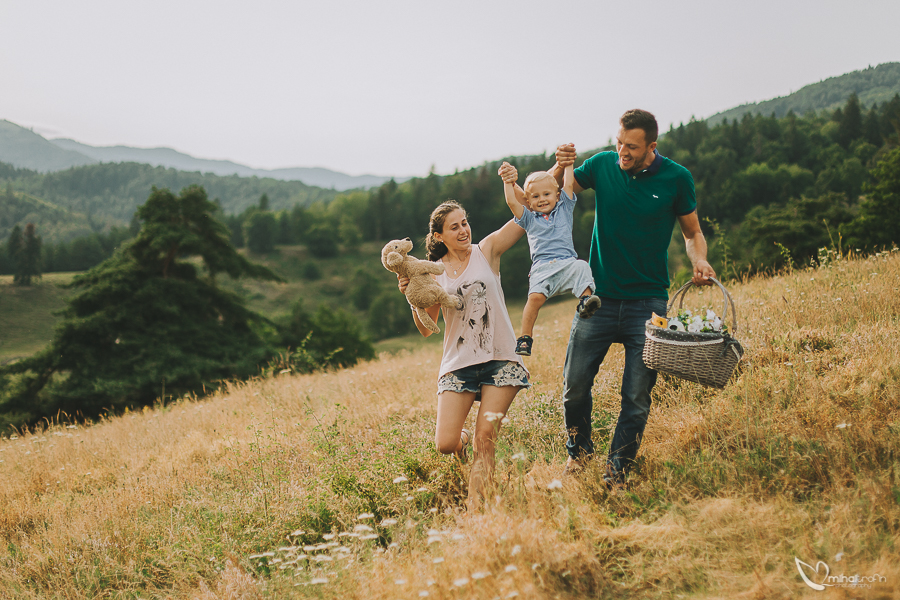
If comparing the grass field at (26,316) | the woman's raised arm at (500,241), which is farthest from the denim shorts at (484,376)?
the grass field at (26,316)

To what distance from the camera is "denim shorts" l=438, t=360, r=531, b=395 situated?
3586 millimetres

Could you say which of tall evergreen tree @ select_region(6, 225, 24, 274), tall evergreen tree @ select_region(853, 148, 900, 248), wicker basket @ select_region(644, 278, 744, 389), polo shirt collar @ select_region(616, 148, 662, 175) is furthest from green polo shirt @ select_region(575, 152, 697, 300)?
tall evergreen tree @ select_region(6, 225, 24, 274)

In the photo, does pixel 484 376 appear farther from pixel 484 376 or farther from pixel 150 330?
pixel 150 330

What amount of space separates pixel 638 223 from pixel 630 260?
0.83ft

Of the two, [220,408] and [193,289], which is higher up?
[193,289]

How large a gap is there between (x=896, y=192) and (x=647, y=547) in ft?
106

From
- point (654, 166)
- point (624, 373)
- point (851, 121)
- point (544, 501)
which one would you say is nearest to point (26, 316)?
point (544, 501)

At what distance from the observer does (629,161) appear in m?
3.38

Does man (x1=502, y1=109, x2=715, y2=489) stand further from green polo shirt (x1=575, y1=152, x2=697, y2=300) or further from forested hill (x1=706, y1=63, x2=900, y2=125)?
forested hill (x1=706, y1=63, x2=900, y2=125)

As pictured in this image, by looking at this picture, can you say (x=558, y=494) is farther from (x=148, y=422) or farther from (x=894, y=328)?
(x=148, y=422)

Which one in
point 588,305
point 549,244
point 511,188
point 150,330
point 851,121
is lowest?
point 150,330

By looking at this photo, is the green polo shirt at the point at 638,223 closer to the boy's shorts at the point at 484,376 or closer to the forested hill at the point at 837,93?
the boy's shorts at the point at 484,376

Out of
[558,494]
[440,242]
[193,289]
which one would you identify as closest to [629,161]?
[440,242]

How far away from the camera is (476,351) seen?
11.8 ft
